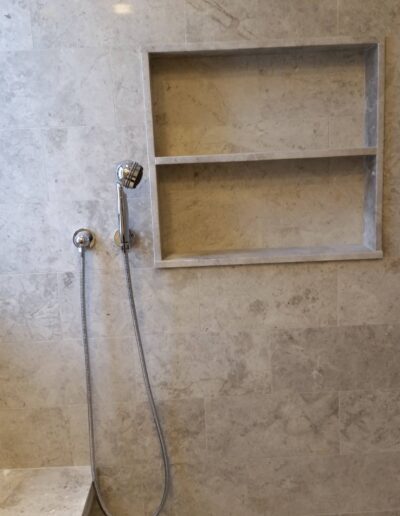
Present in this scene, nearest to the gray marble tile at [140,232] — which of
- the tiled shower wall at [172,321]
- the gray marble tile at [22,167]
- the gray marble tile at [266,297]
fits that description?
the tiled shower wall at [172,321]

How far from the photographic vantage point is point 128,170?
138 cm

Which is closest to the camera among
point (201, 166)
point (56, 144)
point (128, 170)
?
point (128, 170)

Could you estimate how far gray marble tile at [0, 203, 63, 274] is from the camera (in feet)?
4.99

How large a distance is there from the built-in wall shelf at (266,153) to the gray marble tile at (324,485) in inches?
34.2

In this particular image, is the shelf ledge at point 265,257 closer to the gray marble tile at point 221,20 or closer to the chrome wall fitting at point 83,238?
the chrome wall fitting at point 83,238

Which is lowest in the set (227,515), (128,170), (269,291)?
(227,515)

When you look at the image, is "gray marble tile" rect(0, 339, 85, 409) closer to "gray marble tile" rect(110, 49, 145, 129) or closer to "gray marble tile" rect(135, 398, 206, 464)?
"gray marble tile" rect(135, 398, 206, 464)

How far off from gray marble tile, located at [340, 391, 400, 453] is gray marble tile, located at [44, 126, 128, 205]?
1.27 metres

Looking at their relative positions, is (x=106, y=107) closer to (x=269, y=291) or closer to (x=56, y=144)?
(x=56, y=144)

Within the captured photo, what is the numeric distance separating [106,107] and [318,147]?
0.82 meters

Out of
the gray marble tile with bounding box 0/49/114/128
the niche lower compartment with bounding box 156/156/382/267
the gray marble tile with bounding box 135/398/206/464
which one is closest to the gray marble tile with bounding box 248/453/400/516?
the gray marble tile with bounding box 135/398/206/464

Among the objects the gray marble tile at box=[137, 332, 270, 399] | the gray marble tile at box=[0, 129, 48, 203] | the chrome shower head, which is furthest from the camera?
the gray marble tile at box=[137, 332, 270, 399]

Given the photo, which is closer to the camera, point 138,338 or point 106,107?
point 106,107

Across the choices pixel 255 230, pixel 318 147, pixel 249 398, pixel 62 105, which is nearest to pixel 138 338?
pixel 249 398
